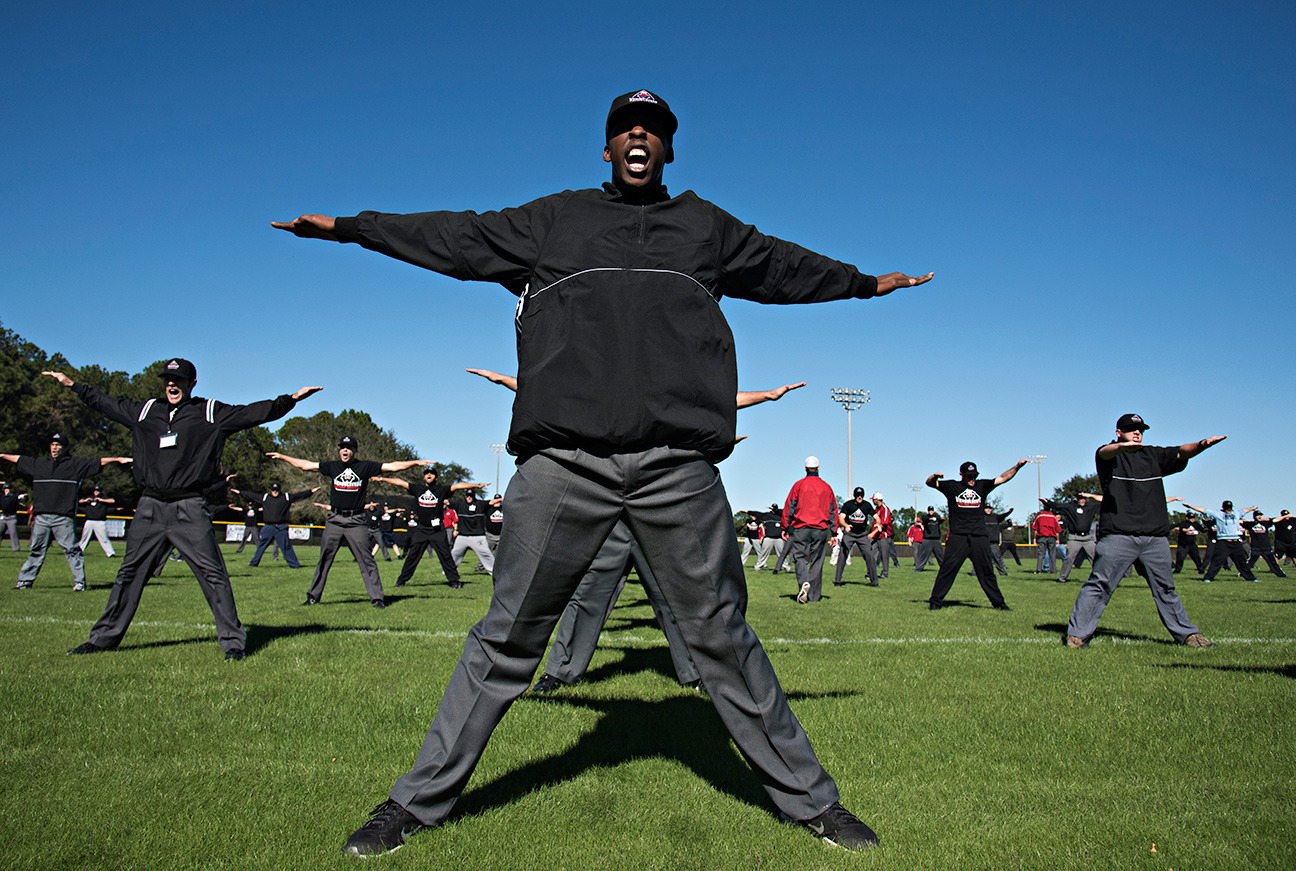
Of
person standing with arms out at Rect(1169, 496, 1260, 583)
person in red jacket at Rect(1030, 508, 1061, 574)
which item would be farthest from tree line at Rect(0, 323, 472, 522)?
person standing with arms out at Rect(1169, 496, 1260, 583)

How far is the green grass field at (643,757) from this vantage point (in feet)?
9.12

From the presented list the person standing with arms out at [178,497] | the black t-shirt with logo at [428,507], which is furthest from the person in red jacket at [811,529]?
the person standing with arms out at [178,497]

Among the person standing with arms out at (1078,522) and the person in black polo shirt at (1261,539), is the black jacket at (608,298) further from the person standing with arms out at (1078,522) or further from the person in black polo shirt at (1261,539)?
the person in black polo shirt at (1261,539)

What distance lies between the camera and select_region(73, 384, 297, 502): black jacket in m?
6.57

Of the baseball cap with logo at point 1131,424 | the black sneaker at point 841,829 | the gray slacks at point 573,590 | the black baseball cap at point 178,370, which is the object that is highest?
the baseball cap with logo at point 1131,424

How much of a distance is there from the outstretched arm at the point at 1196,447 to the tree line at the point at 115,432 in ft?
137

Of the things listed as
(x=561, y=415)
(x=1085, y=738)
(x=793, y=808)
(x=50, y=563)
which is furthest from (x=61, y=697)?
(x=50, y=563)

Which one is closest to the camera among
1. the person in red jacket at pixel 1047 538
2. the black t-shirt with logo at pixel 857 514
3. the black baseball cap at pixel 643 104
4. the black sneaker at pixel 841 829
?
the black sneaker at pixel 841 829

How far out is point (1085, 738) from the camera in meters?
4.34

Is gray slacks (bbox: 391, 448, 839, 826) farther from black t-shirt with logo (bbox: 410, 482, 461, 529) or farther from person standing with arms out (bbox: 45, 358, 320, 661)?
black t-shirt with logo (bbox: 410, 482, 461, 529)

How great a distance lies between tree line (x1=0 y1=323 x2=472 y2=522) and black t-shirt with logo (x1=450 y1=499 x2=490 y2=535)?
29869mm

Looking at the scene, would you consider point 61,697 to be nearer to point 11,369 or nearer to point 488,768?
Result: point 488,768

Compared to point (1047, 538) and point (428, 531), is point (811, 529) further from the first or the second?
point (1047, 538)

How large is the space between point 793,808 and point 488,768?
4.74 feet
